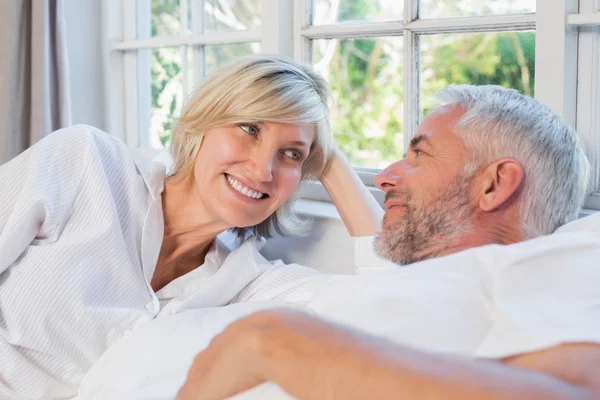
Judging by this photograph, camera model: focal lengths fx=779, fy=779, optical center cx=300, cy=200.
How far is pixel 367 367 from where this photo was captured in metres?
0.82

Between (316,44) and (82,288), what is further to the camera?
(316,44)

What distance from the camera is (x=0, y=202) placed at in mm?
1719

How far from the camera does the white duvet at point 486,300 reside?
88cm

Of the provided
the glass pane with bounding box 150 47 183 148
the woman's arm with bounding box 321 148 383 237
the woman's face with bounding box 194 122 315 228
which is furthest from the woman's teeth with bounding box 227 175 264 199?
the glass pane with bounding box 150 47 183 148

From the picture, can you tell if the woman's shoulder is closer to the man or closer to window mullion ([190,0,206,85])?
the man

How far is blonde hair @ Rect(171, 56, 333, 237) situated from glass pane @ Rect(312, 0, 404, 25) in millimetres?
428

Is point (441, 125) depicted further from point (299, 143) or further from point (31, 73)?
point (31, 73)

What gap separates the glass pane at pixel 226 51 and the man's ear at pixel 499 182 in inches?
61.8

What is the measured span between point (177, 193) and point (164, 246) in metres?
0.13

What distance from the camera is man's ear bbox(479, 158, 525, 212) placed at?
4.13 ft

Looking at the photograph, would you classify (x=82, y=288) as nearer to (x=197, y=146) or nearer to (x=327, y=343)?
(x=197, y=146)

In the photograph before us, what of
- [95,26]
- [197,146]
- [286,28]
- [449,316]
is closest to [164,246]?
[197,146]

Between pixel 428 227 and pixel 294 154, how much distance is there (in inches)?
23.1

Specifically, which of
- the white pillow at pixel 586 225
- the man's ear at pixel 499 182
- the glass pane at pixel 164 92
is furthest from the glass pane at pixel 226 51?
the white pillow at pixel 586 225
